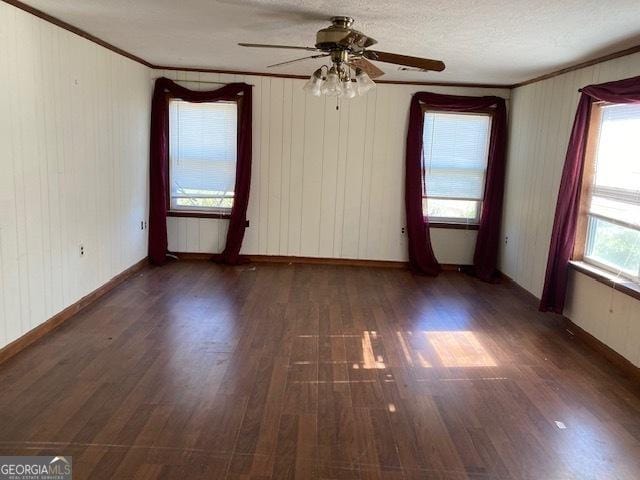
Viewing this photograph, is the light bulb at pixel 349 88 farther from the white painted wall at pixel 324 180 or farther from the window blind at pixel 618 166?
the white painted wall at pixel 324 180

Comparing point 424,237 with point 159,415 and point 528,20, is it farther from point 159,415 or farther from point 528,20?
point 159,415

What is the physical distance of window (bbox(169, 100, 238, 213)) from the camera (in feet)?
20.4

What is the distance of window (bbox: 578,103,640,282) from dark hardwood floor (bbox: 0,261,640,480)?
0.77 metres

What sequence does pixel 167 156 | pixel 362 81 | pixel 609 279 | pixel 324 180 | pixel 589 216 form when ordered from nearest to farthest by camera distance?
pixel 362 81, pixel 609 279, pixel 589 216, pixel 167 156, pixel 324 180

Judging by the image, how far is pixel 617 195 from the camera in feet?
13.0

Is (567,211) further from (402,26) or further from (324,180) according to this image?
(324,180)

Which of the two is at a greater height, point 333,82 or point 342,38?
point 342,38

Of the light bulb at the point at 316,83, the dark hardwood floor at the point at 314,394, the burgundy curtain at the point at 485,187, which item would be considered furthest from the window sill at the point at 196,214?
the light bulb at the point at 316,83

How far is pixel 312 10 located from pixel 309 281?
324cm

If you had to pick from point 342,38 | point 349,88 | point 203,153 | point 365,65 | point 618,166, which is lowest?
point 203,153

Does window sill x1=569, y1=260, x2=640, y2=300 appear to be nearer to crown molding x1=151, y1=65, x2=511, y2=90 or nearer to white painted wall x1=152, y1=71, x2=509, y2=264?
white painted wall x1=152, y1=71, x2=509, y2=264

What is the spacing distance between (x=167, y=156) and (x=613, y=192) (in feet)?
15.9

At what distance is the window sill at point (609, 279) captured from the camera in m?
3.62

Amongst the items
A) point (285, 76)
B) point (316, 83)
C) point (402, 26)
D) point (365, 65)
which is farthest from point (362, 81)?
point (285, 76)
